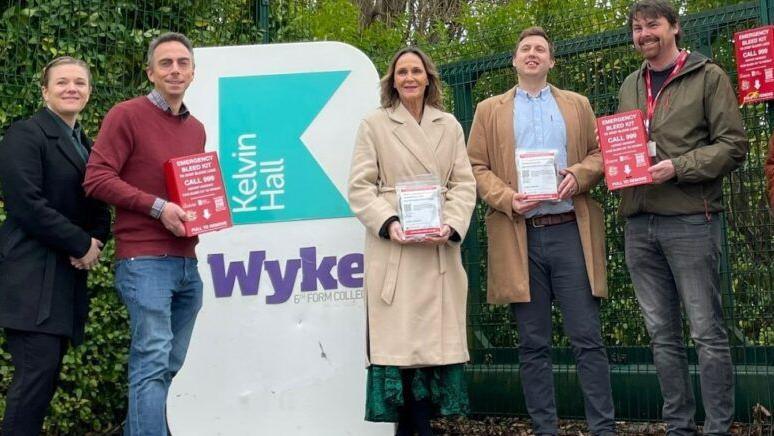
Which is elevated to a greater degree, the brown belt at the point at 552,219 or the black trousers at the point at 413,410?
the brown belt at the point at 552,219

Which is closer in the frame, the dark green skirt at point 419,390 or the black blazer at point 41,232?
the black blazer at point 41,232

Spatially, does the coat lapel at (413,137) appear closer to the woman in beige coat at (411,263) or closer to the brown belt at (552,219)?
the woman in beige coat at (411,263)

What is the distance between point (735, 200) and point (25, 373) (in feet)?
12.6

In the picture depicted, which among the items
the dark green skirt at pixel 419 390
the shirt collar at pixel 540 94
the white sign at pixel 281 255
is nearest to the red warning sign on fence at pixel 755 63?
the shirt collar at pixel 540 94

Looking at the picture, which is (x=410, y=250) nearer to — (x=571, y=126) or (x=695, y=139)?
(x=571, y=126)

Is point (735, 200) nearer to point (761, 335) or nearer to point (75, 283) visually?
point (761, 335)

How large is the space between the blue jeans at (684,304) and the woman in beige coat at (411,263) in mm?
930

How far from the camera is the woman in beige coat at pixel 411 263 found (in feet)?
16.4

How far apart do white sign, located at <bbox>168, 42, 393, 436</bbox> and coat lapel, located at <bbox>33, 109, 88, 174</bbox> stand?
1.04 meters

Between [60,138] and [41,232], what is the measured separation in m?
0.49

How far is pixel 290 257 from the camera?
5.64 metres

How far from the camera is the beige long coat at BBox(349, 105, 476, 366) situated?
500 centimetres

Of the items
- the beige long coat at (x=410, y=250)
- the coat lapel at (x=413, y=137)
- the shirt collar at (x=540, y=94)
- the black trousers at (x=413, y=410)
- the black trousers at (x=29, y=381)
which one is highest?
the shirt collar at (x=540, y=94)

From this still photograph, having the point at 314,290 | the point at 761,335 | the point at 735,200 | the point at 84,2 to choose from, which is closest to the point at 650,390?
the point at 761,335
